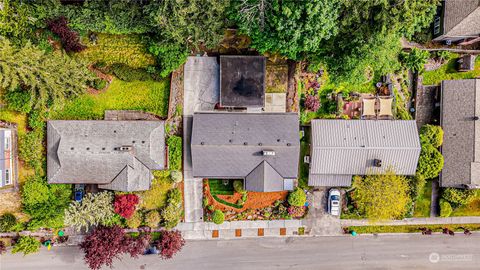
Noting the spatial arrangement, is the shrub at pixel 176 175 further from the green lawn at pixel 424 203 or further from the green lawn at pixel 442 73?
the green lawn at pixel 442 73

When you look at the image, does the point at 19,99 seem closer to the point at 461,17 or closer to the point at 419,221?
the point at 419,221

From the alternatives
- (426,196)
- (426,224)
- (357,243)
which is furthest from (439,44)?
(357,243)

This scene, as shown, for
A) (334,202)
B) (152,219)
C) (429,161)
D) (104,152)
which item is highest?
(104,152)

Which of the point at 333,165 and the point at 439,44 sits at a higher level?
the point at 439,44

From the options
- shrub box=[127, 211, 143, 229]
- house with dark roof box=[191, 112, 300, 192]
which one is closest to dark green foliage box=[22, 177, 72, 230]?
shrub box=[127, 211, 143, 229]

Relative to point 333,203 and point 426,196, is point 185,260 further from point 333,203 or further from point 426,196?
point 426,196

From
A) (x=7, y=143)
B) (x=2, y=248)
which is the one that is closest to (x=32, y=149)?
(x=7, y=143)

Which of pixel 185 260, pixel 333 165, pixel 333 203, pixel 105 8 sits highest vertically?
→ pixel 105 8
